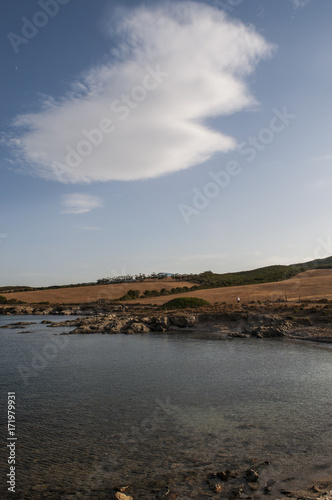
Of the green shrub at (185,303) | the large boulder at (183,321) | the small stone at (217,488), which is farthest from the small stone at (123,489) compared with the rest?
the green shrub at (185,303)

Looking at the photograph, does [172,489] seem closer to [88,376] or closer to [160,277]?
[88,376]

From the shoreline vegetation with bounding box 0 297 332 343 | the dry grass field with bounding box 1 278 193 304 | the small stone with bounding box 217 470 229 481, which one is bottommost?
the shoreline vegetation with bounding box 0 297 332 343

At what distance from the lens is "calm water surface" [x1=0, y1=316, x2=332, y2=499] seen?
912cm

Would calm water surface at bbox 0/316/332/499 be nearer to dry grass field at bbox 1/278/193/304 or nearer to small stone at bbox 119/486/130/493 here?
small stone at bbox 119/486/130/493

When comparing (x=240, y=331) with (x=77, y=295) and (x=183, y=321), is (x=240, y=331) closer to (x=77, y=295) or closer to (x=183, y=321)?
(x=183, y=321)

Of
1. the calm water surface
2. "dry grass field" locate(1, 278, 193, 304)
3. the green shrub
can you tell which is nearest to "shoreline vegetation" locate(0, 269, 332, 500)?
the green shrub

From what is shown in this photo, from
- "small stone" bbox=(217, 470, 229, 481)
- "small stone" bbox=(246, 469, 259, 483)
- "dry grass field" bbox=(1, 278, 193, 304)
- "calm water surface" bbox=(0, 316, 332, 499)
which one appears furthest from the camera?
"dry grass field" bbox=(1, 278, 193, 304)

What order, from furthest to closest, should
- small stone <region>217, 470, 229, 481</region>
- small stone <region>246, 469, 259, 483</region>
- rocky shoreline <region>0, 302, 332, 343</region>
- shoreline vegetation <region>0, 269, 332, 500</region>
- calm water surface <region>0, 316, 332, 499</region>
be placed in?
rocky shoreline <region>0, 302, 332, 343</region>, calm water surface <region>0, 316, 332, 499</region>, small stone <region>217, 470, 229, 481</region>, small stone <region>246, 469, 259, 483</region>, shoreline vegetation <region>0, 269, 332, 500</region>

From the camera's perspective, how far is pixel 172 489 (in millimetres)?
8320

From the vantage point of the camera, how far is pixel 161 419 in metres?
13.0

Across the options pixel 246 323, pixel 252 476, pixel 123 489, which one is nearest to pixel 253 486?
pixel 252 476

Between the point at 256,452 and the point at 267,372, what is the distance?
10.4 meters

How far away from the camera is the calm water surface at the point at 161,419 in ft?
29.9

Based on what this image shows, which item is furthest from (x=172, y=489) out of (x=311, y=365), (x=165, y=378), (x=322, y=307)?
(x=322, y=307)
